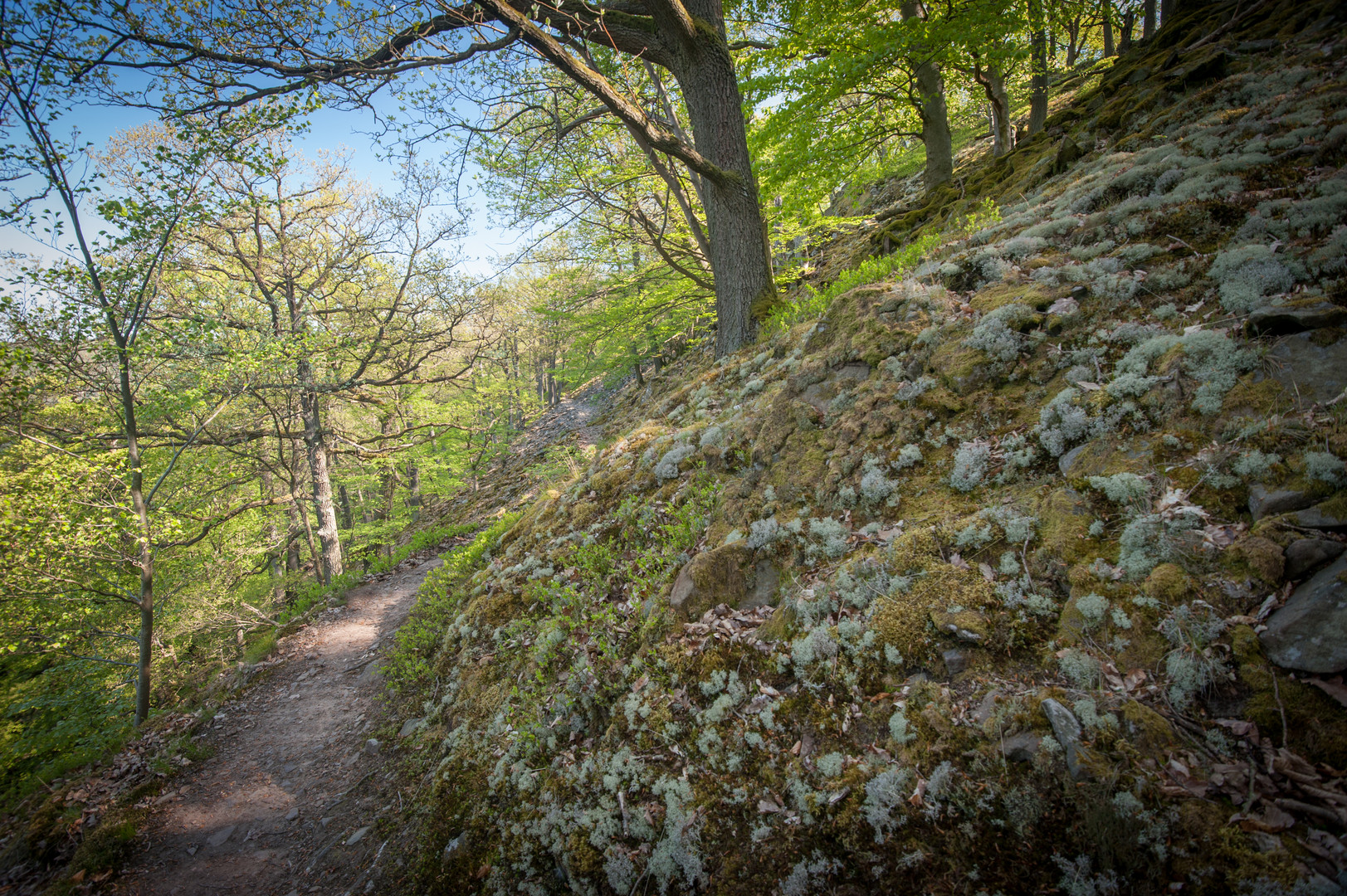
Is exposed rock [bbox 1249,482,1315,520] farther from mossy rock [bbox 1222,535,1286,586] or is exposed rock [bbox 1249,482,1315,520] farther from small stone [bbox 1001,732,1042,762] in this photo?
small stone [bbox 1001,732,1042,762]

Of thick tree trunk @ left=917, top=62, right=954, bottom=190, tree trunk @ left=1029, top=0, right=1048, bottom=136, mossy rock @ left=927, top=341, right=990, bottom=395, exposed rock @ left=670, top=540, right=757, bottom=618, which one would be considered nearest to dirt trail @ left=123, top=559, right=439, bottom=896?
exposed rock @ left=670, top=540, right=757, bottom=618

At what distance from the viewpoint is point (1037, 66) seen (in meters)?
8.97

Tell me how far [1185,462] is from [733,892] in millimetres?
3306

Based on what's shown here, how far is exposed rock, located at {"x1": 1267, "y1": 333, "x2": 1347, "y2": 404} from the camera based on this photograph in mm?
2414

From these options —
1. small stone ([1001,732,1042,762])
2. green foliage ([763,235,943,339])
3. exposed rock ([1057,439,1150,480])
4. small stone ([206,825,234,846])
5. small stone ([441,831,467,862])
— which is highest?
green foliage ([763,235,943,339])

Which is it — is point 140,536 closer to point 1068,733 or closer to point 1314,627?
point 1068,733

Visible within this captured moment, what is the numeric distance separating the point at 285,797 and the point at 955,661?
7.26 metres

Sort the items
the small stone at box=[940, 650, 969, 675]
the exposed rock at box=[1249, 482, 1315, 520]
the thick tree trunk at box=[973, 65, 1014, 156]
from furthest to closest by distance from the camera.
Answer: the thick tree trunk at box=[973, 65, 1014, 156], the small stone at box=[940, 650, 969, 675], the exposed rock at box=[1249, 482, 1315, 520]

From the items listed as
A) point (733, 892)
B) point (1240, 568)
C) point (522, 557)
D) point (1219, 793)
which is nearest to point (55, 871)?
point (522, 557)

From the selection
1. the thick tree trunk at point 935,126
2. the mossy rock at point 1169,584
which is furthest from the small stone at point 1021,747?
the thick tree trunk at point 935,126

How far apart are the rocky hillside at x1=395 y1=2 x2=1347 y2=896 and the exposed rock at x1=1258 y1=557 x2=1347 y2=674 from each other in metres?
0.01

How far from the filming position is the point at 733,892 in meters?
2.44

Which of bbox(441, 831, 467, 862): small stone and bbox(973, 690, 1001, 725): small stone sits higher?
bbox(973, 690, 1001, 725): small stone

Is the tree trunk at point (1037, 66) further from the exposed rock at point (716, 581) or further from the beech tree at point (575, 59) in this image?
the exposed rock at point (716, 581)
